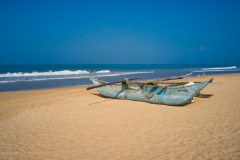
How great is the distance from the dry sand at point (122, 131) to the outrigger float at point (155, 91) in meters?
0.36

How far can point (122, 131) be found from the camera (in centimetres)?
502

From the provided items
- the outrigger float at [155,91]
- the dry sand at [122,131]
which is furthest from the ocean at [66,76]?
the dry sand at [122,131]

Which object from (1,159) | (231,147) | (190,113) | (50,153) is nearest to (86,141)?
(50,153)

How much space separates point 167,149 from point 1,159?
378 centimetres

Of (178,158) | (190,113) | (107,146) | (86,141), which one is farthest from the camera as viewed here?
(190,113)

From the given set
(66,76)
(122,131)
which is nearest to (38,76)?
(66,76)

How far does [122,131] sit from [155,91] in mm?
3591

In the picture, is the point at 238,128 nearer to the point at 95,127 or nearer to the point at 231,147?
the point at 231,147

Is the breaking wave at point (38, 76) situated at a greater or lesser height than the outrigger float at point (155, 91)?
greater

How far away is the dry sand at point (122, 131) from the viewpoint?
12.4 feet

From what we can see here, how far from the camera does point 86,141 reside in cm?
444

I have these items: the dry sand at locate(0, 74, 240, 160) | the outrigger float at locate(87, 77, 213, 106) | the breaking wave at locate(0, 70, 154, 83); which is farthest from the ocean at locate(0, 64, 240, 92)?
the dry sand at locate(0, 74, 240, 160)

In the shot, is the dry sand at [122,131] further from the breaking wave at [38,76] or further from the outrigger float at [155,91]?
the breaking wave at [38,76]

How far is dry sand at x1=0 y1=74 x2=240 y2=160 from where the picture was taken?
12.4 ft
